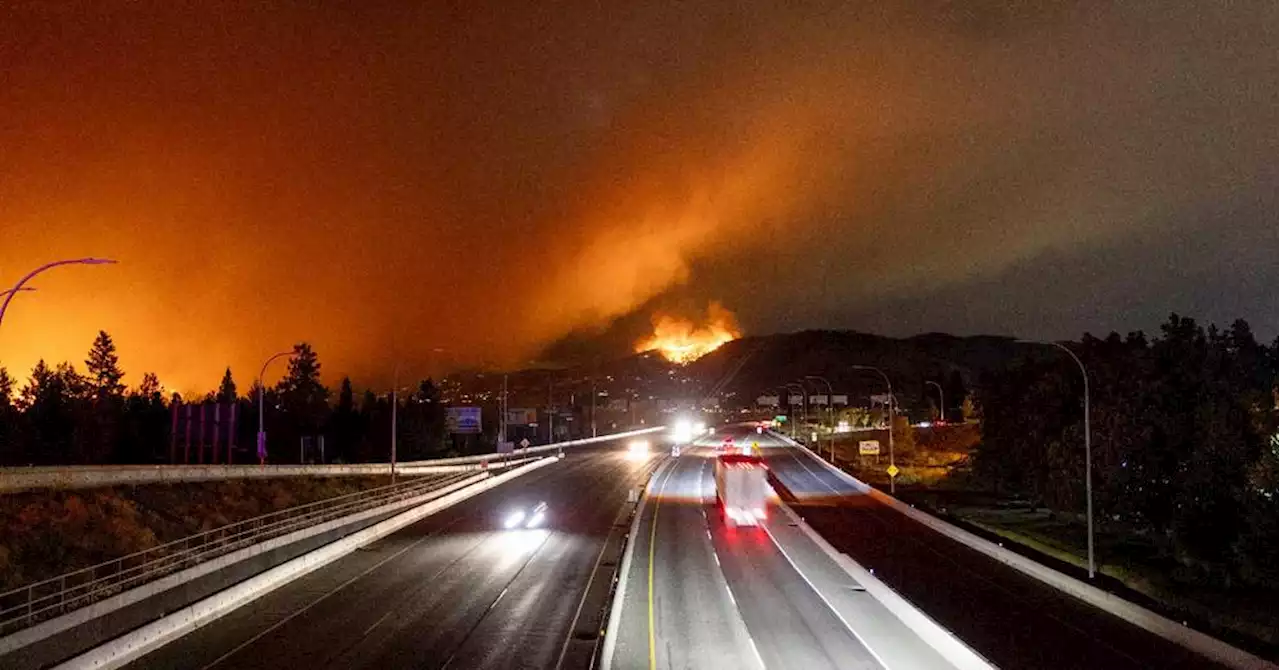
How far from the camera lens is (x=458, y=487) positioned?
281 ft

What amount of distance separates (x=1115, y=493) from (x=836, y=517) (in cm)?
2341

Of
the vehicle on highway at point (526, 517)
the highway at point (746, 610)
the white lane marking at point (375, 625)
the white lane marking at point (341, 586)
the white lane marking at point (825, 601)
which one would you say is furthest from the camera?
the vehicle on highway at point (526, 517)

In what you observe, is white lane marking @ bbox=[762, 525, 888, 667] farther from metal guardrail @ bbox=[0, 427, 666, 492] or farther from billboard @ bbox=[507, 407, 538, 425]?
billboard @ bbox=[507, 407, 538, 425]

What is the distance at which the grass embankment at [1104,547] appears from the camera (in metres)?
52.0

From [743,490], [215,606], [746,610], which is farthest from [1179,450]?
[215,606]

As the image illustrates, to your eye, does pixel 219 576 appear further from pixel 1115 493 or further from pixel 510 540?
pixel 1115 493

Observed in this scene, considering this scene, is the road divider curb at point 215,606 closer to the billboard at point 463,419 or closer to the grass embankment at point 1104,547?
the grass embankment at point 1104,547

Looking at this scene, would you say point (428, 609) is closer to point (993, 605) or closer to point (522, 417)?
point (993, 605)

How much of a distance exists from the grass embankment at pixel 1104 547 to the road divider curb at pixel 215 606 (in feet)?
106

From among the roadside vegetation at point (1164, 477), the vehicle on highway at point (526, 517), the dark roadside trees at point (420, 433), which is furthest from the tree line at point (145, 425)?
the roadside vegetation at point (1164, 477)

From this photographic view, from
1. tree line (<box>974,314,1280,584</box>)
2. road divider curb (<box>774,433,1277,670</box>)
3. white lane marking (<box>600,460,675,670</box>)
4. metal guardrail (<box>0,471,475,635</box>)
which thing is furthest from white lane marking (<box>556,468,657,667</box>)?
tree line (<box>974,314,1280,584</box>)

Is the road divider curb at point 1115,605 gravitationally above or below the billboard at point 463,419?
below

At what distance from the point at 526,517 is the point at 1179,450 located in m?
49.5

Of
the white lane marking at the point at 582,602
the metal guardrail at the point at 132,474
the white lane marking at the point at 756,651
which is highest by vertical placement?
the metal guardrail at the point at 132,474
